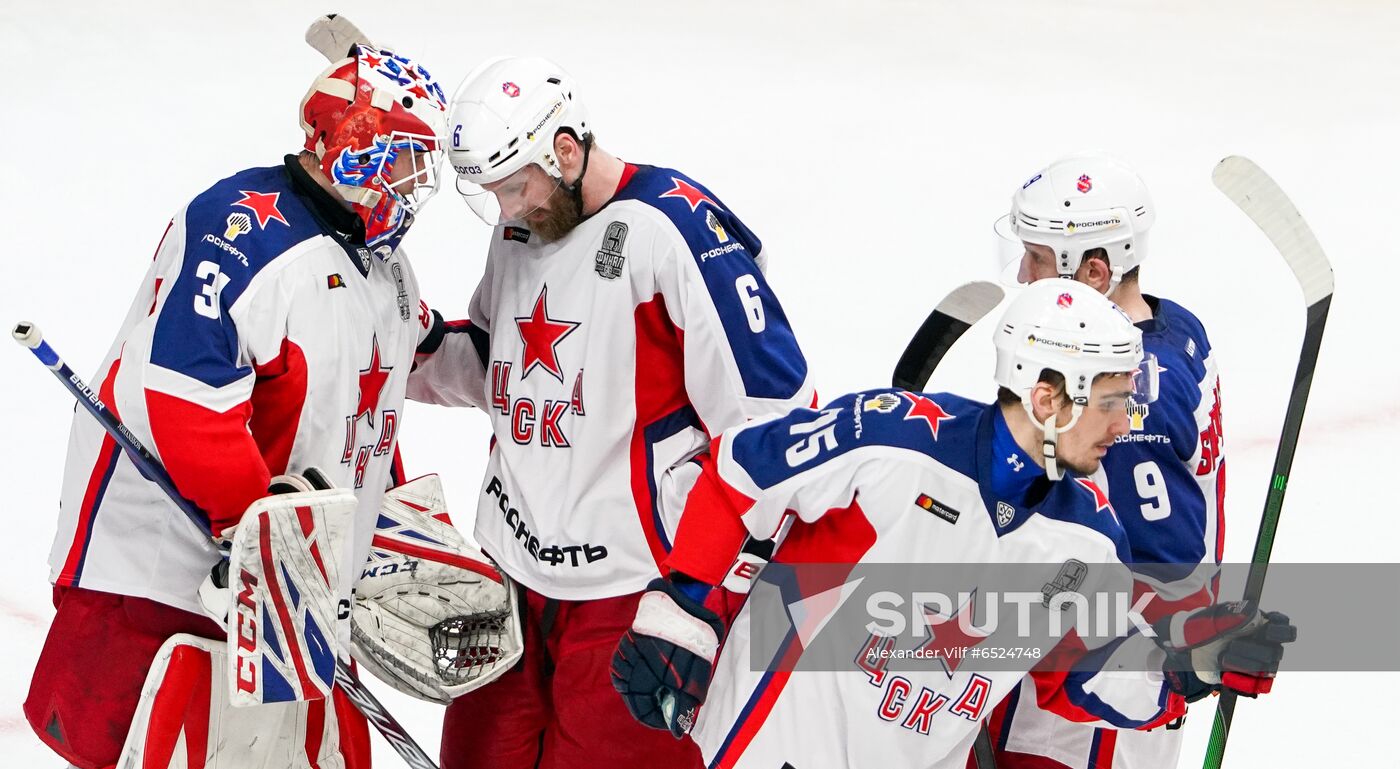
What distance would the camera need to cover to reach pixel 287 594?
255 centimetres

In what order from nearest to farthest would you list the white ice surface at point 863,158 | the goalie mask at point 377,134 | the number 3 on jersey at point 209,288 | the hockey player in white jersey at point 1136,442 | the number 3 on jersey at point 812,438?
1. the number 3 on jersey at point 812,438
2. the number 3 on jersey at point 209,288
3. the goalie mask at point 377,134
4. the hockey player in white jersey at point 1136,442
5. the white ice surface at point 863,158

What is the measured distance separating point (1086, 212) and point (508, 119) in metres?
0.98

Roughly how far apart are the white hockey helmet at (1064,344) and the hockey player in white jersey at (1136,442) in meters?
0.38

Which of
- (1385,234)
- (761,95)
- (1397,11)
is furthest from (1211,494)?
(1397,11)

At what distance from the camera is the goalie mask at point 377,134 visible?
259cm

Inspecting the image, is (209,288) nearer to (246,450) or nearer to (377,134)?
(246,450)

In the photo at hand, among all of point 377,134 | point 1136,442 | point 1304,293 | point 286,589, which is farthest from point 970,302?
point 286,589

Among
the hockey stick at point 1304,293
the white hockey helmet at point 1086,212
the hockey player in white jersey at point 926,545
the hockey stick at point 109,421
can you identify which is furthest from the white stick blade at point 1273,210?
the hockey stick at point 109,421

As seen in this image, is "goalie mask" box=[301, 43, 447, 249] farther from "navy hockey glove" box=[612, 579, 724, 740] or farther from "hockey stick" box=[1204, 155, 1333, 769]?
"hockey stick" box=[1204, 155, 1333, 769]

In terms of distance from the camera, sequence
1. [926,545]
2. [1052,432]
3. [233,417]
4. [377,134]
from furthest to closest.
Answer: [377,134] → [233,417] → [926,545] → [1052,432]

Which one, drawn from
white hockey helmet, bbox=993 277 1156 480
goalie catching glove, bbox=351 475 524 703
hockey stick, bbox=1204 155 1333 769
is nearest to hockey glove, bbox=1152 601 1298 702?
hockey stick, bbox=1204 155 1333 769

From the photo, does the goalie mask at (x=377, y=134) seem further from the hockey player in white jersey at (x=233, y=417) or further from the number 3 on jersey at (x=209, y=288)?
the number 3 on jersey at (x=209, y=288)

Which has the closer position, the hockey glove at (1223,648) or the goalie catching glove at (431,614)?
the hockey glove at (1223,648)

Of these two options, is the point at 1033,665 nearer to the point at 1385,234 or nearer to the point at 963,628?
the point at 963,628
